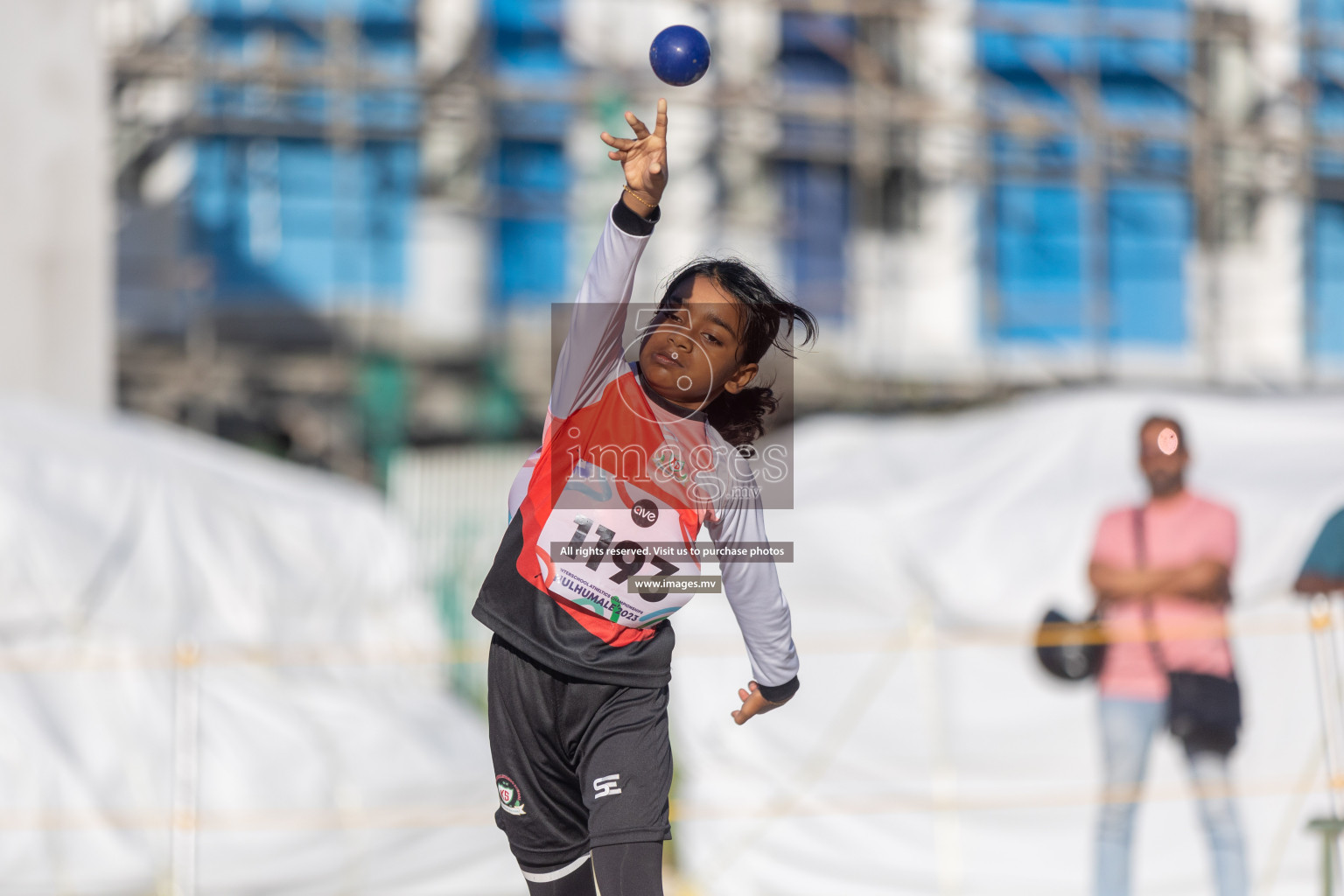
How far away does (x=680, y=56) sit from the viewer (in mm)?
2205

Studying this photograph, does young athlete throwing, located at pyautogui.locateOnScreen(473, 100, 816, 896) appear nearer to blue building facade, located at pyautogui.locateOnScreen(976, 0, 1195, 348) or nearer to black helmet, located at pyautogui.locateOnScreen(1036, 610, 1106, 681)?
black helmet, located at pyautogui.locateOnScreen(1036, 610, 1106, 681)

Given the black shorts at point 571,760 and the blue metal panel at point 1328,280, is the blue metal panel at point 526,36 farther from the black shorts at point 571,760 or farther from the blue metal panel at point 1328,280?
the black shorts at point 571,760

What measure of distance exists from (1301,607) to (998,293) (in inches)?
409

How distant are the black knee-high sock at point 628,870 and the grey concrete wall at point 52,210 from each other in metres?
8.99

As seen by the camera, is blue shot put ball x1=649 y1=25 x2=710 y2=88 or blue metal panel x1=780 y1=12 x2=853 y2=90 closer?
blue shot put ball x1=649 y1=25 x2=710 y2=88

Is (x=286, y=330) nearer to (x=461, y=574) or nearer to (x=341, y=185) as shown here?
(x=341, y=185)

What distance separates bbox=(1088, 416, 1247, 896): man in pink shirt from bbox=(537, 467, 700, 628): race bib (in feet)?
9.50

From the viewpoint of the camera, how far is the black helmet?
200 inches

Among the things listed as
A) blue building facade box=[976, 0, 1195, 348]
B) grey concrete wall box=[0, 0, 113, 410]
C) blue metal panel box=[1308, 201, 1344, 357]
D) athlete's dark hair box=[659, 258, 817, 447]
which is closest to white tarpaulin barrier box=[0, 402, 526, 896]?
grey concrete wall box=[0, 0, 113, 410]

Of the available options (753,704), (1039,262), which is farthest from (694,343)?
(1039,262)

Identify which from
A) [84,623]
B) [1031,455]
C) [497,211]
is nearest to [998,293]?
[497,211]

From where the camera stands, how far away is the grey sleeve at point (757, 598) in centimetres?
243

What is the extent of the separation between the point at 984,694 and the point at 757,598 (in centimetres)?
465

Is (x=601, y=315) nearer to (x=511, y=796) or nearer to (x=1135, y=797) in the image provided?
(x=511, y=796)
